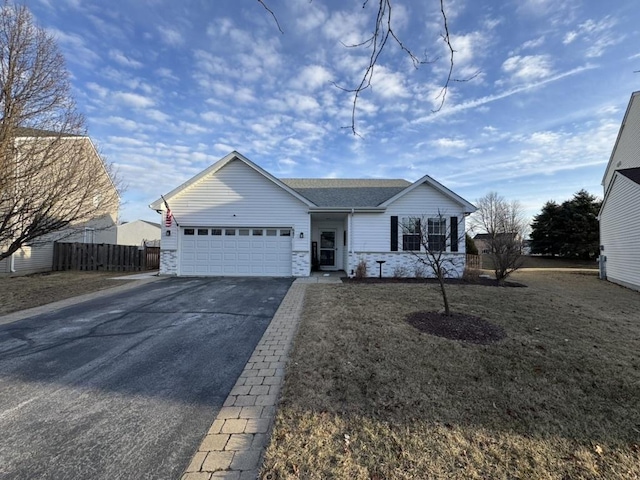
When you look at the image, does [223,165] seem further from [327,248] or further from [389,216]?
[389,216]

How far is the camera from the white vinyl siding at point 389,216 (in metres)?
14.3

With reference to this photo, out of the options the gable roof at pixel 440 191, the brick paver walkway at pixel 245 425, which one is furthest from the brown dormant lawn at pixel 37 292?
the gable roof at pixel 440 191

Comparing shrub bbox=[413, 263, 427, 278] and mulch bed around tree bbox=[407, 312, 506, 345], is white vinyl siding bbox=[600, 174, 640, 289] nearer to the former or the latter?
shrub bbox=[413, 263, 427, 278]

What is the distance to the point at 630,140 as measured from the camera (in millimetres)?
17203

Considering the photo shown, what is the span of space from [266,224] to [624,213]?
50.9 feet

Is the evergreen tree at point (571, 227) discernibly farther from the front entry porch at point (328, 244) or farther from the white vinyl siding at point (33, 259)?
the white vinyl siding at point (33, 259)

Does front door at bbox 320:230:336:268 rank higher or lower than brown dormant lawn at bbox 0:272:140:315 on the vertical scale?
higher

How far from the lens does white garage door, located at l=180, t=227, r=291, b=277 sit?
14141 millimetres

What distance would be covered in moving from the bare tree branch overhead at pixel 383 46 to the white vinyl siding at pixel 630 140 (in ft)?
65.7

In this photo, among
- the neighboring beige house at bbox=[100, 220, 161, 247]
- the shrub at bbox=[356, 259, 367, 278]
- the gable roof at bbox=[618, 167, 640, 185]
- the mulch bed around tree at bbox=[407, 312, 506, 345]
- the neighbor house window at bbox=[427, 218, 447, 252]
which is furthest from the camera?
the neighboring beige house at bbox=[100, 220, 161, 247]

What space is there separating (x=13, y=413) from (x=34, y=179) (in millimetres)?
10607

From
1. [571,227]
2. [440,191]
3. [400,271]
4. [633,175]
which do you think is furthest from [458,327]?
[571,227]

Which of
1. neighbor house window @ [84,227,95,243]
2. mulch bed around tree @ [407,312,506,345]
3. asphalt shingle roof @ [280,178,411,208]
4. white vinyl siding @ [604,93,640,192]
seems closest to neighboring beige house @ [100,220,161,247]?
neighbor house window @ [84,227,95,243]

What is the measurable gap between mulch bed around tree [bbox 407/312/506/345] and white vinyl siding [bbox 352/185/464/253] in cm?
772
